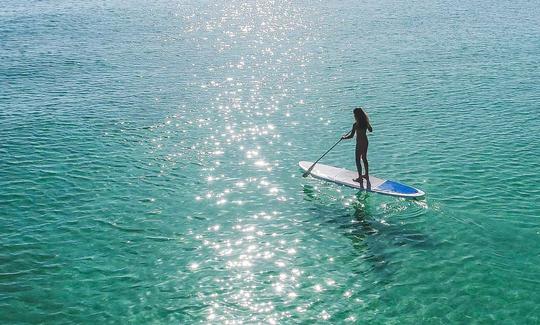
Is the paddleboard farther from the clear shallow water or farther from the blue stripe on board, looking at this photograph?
the clear shallow water

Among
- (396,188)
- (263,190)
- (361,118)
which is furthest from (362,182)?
(263,190)

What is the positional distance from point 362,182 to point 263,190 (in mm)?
4944

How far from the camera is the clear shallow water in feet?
58.0

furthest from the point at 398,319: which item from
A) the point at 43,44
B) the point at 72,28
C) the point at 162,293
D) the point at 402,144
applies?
the point at 72,28

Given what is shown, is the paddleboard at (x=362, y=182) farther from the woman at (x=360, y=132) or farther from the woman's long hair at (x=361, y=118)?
the woman's long hair at (x=361, y=118)

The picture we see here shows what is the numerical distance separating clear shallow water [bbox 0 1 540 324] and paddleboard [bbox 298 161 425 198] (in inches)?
20.9

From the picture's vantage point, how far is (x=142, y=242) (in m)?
21.1

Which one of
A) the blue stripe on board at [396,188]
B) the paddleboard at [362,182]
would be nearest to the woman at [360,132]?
the paddleboard at [362,182]

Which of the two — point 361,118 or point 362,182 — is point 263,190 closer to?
point 362,182

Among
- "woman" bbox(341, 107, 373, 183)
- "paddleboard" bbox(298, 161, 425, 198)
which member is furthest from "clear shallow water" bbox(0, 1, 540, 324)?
"woman" bbox(341, 107, 373, 183)

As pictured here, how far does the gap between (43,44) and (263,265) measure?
5507 cm

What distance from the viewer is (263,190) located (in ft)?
84.3

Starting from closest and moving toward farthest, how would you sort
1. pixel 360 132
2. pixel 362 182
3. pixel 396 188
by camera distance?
1. pixel 396 188
2. pixel 360 132
3. pixel 362 182

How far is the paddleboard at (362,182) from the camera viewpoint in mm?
23438
